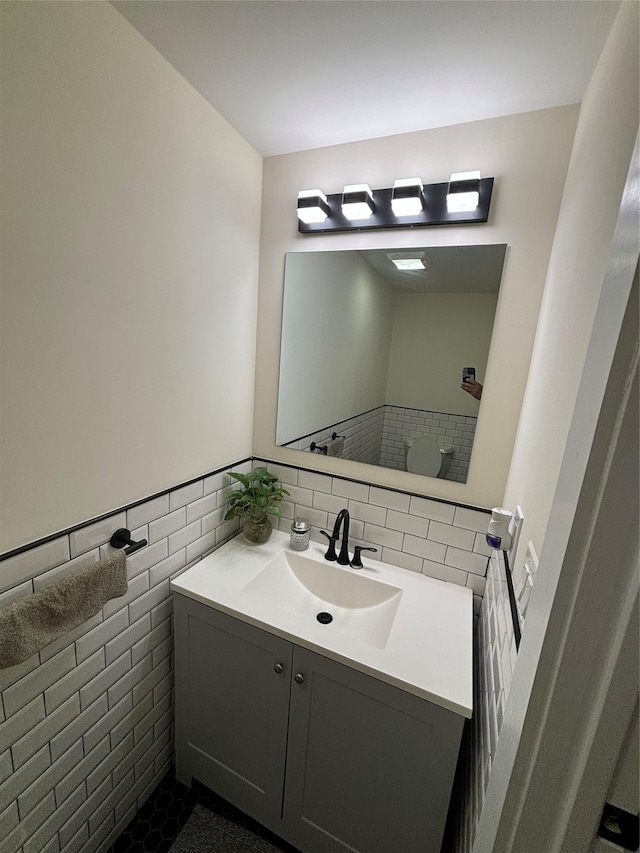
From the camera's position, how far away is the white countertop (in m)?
0.92

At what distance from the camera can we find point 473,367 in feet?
4.13

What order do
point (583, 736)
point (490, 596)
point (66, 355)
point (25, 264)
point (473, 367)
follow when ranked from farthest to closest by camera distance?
point (473, 367)
point (490, 596)
point (66, 355)
point (25, 264)
point (583, 736)

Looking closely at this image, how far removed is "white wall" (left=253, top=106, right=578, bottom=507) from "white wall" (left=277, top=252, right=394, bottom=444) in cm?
9

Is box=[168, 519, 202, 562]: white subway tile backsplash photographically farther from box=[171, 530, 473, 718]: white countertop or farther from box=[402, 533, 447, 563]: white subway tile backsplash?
box=[402, 533, 447, 563]: white subway tile backsplash

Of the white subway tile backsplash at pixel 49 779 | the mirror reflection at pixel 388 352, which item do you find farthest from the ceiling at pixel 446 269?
the white subway tile backsplash at pixel 49 779

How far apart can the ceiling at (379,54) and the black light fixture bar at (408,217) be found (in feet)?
0.67

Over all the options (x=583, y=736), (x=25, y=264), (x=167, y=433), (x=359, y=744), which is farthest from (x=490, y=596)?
(x=25, y=264)

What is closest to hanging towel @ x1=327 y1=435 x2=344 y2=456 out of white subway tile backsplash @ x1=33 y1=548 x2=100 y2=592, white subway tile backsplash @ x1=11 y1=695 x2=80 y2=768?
white subway tile backsplash @ x1=33 y1=548 x2=100 y2=592

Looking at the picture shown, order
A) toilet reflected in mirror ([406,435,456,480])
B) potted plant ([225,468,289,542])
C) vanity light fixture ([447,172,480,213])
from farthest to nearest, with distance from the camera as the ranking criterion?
potted plant ([225,468,289,542]) → toilet reflected in mirror ([406,435,456,480]) → vanity light fixture ([447,172,480,213])

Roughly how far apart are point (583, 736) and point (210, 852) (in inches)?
57.2

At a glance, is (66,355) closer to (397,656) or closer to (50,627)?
(50,627)

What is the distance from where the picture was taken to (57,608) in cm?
86

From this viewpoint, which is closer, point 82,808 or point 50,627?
point 50,627

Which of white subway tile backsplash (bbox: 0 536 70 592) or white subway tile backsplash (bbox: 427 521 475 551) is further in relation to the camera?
white subway tile backsplash (bbox: 427 521 475 551)
